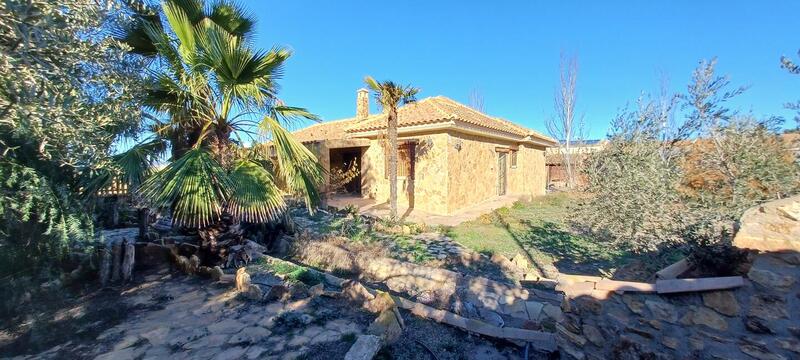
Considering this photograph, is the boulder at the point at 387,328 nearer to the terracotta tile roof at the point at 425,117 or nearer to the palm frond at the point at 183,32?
the palm frond at the point at 183,32

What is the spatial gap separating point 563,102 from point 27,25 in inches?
989

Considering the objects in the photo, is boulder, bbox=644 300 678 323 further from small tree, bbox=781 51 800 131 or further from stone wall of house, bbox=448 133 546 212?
stone wall of house, bbox=448 133 546 212

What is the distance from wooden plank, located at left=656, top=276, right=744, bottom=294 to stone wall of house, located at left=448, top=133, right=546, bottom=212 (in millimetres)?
8581

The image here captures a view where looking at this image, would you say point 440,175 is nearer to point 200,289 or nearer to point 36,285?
point 200,289

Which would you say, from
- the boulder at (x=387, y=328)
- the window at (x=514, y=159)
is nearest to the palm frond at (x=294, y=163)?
the boulder at (x=387, y=328)

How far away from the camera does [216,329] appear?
152 inches

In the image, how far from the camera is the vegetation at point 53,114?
2375 millimetres

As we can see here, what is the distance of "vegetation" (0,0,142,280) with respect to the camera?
2375 mm

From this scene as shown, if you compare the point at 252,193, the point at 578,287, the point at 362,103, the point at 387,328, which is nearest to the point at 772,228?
the point at 578,287

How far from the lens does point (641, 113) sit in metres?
4.54

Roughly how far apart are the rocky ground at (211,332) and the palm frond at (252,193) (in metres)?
1.33

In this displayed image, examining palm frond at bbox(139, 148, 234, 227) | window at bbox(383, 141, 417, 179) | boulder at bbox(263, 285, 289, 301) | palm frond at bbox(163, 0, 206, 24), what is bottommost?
boulder at bbox(263, 285, 289, 301)

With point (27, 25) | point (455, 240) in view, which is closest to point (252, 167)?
point (27, 25)

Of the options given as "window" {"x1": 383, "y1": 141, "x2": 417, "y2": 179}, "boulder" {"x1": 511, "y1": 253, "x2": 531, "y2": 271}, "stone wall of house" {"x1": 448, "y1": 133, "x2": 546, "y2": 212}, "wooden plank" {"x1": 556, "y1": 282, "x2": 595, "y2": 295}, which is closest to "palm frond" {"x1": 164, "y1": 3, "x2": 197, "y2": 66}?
"wooden plank" {"x1": 556, "y1": 282, "x2": 595, "y2": 295}
